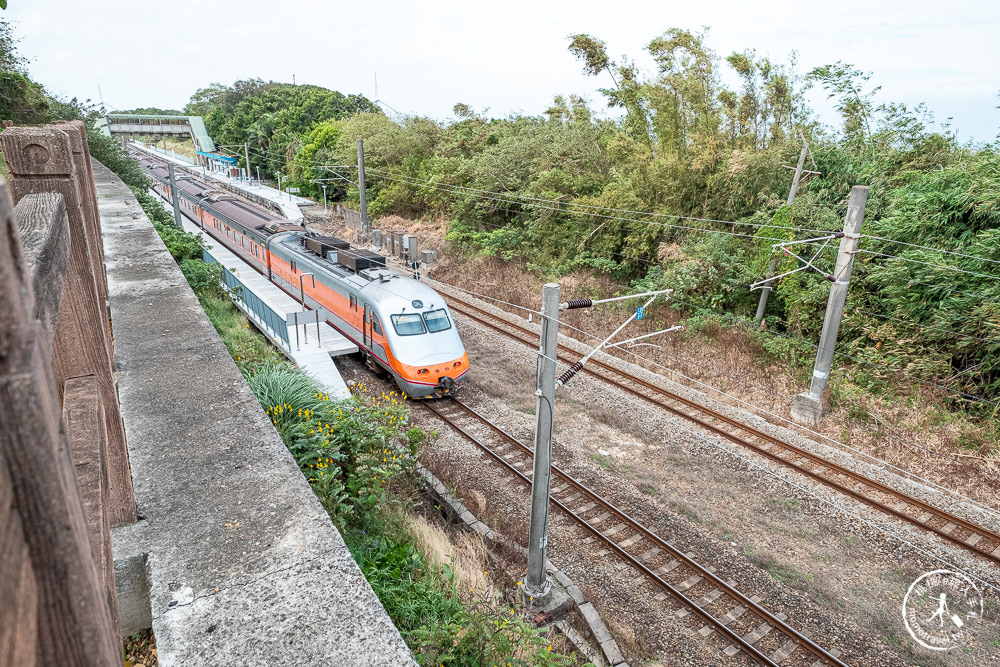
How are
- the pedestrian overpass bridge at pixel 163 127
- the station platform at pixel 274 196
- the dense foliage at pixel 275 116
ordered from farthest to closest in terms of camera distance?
the pedestrian overpass bridge at pixel 163 127
the dense foliage at pixel 275 116
the station platform at pixel 274 196

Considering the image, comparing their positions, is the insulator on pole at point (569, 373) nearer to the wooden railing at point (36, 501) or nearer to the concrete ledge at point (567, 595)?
the concrete ledge at point (567, 595)

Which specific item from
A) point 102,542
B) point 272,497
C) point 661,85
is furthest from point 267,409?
point 661,85

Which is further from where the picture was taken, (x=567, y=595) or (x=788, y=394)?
(x=788, y=394)

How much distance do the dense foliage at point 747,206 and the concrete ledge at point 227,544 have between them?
11763 mm

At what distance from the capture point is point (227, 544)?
3533mm

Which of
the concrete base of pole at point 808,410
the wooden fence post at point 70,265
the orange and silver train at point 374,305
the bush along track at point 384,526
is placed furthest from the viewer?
the orange and silver train at point 374,305

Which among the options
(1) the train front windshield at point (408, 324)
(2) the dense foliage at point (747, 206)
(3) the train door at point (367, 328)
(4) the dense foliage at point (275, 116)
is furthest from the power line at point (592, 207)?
(4) the dense foliage at point (275, 116)

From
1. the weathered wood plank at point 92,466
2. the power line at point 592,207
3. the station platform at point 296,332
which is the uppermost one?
the weathered wood plank at point 92,466

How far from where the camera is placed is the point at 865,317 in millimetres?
14961

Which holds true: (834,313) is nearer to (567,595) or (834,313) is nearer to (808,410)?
(808,410)

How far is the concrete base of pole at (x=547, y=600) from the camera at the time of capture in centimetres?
817

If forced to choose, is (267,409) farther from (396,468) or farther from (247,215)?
(247,215)

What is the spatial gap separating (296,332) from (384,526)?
945 cm

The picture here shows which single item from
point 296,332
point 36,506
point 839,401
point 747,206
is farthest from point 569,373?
point 747,206
